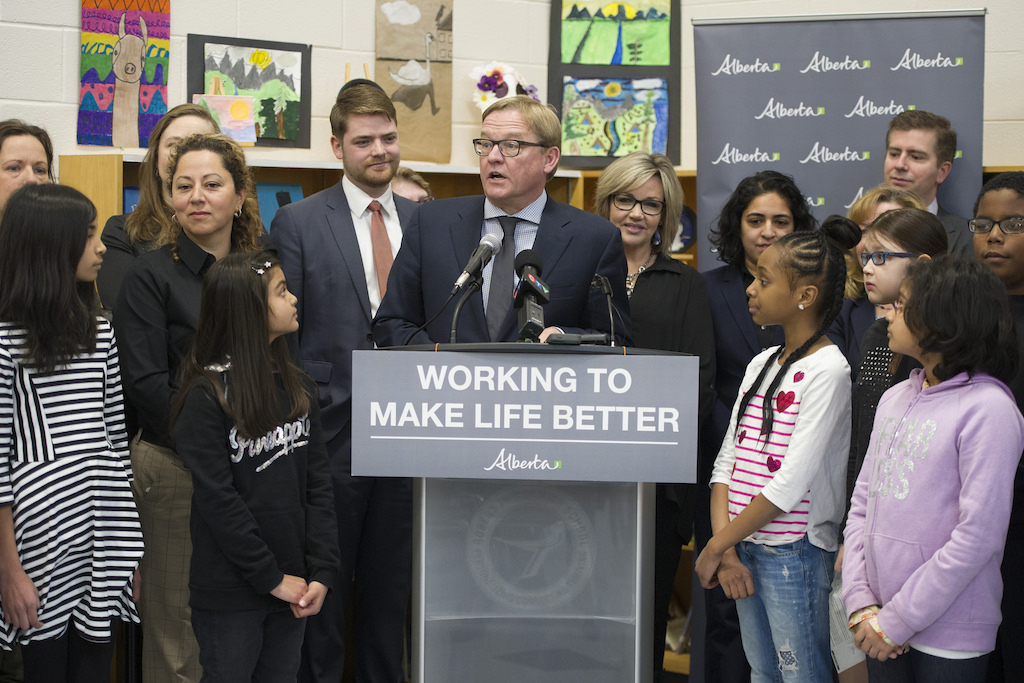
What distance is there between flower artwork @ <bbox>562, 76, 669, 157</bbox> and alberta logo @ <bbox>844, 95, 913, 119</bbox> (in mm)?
1021

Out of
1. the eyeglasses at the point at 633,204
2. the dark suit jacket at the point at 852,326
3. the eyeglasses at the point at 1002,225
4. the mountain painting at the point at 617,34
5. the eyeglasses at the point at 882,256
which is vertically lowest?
the dark suit jacket at the point at 852,326

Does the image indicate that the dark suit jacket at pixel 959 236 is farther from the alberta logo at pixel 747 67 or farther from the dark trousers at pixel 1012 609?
the dark trousers at pixel 1012 609

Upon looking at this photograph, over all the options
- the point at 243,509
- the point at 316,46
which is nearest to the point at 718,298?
the point at 243,509

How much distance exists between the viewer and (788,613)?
78.4 inches

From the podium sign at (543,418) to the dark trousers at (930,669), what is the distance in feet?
1.91

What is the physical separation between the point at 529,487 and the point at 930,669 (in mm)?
779

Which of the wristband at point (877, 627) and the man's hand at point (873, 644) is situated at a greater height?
the wristband at point (877, 627)

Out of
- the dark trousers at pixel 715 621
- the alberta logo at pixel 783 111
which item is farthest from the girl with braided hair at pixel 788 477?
the alberta logo at pixel 783 111

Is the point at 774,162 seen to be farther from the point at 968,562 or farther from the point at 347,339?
the point at 968,562

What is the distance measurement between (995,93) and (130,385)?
141 inches

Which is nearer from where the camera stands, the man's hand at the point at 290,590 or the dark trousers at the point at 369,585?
the man's hand at the point at 290,590

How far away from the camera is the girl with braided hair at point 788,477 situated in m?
2.00

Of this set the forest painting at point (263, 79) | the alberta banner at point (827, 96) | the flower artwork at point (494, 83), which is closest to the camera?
the alberta banner at point (827, 96)

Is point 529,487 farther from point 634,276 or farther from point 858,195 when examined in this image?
point 858,195
